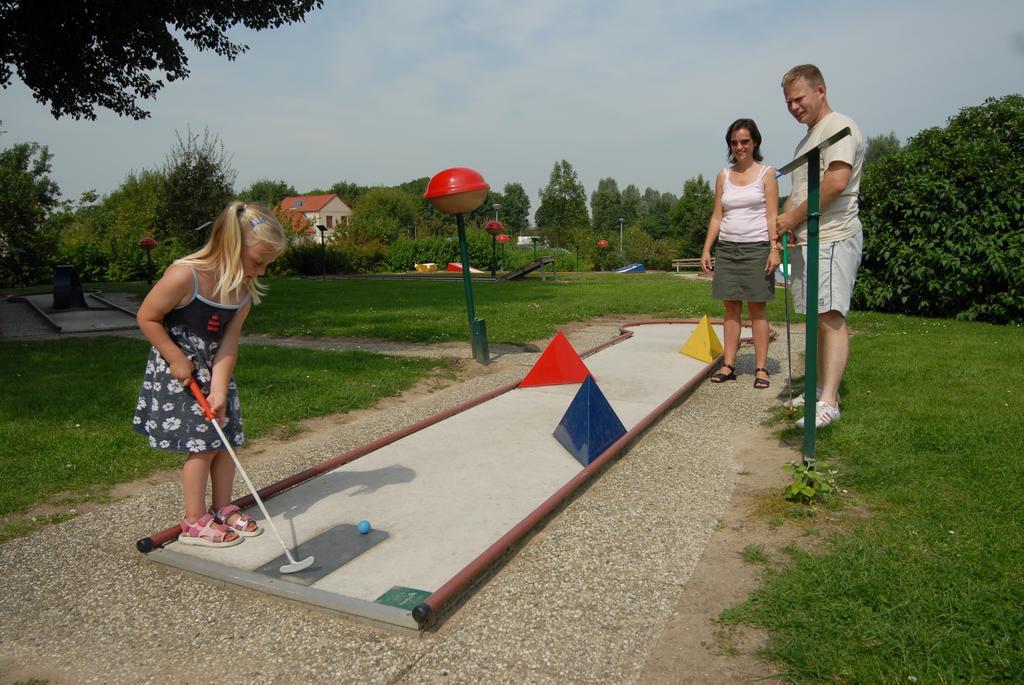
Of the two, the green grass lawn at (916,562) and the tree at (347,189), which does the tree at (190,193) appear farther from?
the tree at (347,189)

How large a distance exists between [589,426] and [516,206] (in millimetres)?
132694

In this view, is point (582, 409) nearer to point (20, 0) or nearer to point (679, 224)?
point (20, 0)

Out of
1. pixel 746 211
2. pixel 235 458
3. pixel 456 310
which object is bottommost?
pixel 456 310

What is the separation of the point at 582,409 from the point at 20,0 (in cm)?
1331

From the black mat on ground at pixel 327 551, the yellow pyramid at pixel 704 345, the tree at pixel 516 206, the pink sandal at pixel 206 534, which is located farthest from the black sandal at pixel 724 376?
the tree at pixel 516 206

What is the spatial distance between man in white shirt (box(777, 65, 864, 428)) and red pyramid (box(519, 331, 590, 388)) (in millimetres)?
2143

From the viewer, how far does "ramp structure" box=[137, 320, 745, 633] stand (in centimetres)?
276

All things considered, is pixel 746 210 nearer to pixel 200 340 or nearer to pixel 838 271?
pixel 838 271

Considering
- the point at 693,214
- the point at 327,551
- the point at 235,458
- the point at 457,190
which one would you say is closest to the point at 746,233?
the point at 457,190

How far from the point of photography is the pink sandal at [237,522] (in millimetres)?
3232

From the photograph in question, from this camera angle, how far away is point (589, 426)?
14.2 ft

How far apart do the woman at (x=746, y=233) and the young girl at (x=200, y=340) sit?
3687mm

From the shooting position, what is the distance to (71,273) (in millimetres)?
15500

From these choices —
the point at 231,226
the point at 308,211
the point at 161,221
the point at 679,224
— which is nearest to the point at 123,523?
the point at 231,226
